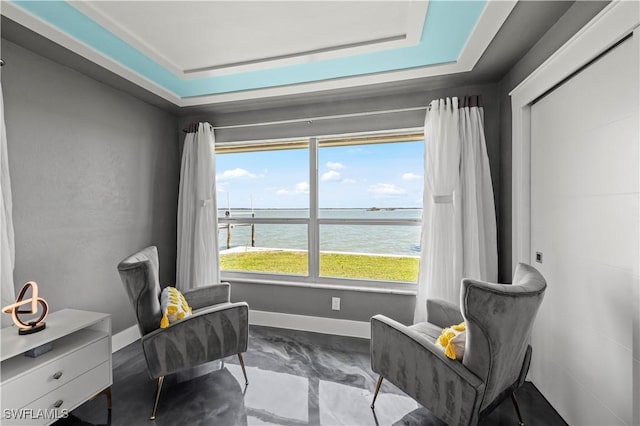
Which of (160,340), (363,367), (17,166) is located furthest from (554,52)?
(17,166)

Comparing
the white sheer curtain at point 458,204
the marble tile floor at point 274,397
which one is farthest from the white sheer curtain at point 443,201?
the marble tile floor at point 274,397

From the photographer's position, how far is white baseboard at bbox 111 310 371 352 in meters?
2.73

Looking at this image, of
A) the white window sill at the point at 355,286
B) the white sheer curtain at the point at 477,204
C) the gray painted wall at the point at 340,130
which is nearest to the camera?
the white sheer curtain at the point at 477,204

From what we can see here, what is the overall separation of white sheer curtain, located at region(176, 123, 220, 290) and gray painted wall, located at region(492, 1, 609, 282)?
2917 mm

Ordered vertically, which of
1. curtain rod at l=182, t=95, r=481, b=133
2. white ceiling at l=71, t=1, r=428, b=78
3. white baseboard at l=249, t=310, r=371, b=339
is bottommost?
white baseboard at l=249, t=310, r=371, b=339

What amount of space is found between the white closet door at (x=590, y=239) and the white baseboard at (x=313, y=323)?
1.46m

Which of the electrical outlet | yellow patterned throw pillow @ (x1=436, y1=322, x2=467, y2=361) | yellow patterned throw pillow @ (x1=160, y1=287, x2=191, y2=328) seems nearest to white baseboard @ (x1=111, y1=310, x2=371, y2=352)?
the electrical outlet

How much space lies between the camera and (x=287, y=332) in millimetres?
2980

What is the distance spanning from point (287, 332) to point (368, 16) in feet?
9.47

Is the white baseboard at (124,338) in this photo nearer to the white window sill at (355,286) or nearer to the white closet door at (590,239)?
the white window sill at (355,286)

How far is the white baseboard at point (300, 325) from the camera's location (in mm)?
2734

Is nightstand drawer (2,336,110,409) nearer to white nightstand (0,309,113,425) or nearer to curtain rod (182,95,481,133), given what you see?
white nightstand (0,309,113,425)

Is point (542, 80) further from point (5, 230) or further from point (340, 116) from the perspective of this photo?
point (5, 230)

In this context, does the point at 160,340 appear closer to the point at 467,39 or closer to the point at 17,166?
the point at 17,166
